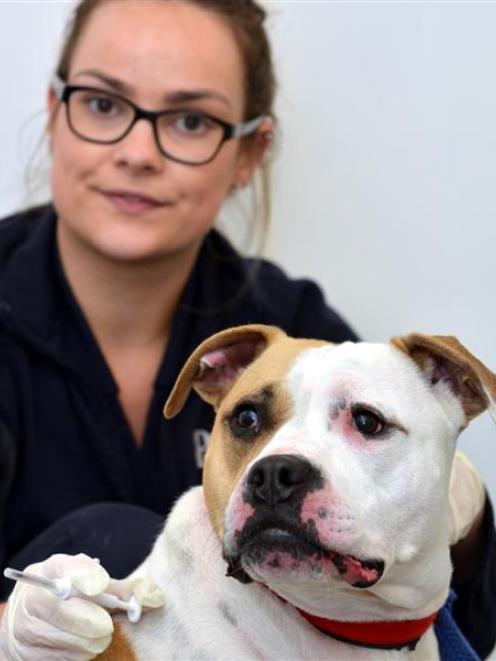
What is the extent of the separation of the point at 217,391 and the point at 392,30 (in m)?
1.19

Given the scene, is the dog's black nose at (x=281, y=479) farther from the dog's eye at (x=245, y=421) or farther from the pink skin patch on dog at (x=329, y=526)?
the dog's eye at (x=245, y=421)

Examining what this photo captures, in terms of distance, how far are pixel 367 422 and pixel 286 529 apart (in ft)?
0.64

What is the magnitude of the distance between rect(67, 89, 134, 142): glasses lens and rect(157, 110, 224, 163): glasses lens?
3.0 inches

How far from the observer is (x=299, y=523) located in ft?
3.84

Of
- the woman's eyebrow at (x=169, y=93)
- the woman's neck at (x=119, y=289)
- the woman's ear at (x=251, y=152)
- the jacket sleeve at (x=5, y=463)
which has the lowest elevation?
the jacket sleeve at (x=5, y=463)

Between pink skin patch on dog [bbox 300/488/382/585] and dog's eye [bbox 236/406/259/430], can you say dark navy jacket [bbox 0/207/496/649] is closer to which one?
dog's eye [bbox 236/406/259/430]

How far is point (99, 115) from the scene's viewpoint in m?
2.07

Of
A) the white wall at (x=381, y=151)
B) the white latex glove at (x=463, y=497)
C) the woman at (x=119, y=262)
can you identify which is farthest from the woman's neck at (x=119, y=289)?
the white latex glove at (x=463, y=497)

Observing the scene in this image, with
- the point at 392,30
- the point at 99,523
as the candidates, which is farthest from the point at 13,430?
the point at 392,30

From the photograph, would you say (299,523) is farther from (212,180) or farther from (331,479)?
(212,180)

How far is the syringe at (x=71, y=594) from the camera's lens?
46.7 inches

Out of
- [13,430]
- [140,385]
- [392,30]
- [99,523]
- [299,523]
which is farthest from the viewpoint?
[392,30]

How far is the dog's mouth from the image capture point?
3.86ft

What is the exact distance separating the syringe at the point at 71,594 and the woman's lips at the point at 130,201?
951mm
